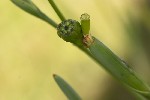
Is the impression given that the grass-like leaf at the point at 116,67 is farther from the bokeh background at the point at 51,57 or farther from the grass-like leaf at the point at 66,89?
the bokeh background at the point at 51,57

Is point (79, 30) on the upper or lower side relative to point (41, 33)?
lower

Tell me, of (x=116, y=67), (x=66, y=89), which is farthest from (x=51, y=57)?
(x=116, y=67)

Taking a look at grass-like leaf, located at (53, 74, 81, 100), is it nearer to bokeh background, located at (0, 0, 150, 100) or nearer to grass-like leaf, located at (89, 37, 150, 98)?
grass-like leaf, located at (89, 37, 150, 98)

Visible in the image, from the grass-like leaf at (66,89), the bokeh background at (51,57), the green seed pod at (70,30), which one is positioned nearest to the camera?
the green seed pod at (70,30)

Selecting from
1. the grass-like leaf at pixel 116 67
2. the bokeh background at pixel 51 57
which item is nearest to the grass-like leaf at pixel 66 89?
the grass-like leaf at pixel 116 67

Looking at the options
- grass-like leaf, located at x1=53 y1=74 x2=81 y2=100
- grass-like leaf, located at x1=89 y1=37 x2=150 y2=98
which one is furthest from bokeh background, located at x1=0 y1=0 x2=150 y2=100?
grass-like leaf, located at x1=89 y1=37 x2=150 y2=98

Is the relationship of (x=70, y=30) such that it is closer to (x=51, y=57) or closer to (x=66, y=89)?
(x=66, y=89)

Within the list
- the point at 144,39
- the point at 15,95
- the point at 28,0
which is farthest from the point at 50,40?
the point at 28,0

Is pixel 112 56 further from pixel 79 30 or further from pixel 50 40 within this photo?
pixel 50 40
